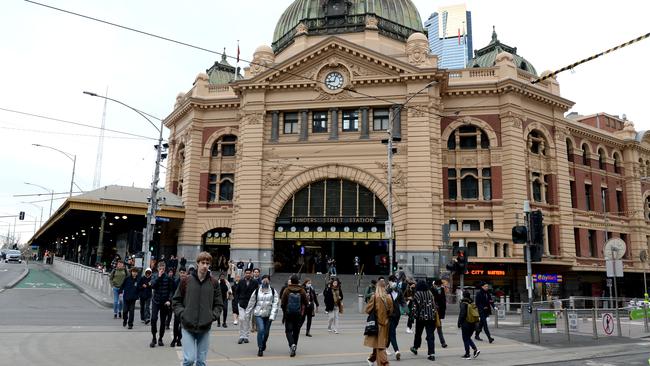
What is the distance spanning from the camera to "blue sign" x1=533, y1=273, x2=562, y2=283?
123 ft

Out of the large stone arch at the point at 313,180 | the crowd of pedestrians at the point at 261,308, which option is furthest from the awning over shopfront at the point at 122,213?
the crowd of pedestrians at the point at 261,308

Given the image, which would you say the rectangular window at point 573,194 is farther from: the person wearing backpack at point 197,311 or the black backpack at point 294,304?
the person wearing backpack at point 197,311

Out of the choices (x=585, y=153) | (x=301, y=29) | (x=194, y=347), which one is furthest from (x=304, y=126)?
(x=194, y=347)

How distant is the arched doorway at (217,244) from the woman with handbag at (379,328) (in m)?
33.3

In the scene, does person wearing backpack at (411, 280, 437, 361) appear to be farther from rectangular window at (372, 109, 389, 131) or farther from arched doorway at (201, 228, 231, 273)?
arched doorway at (201, 228, 231, 273)

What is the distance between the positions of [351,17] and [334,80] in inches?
382

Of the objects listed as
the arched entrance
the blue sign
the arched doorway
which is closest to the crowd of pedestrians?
the arched entrance

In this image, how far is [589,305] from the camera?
2802 cm

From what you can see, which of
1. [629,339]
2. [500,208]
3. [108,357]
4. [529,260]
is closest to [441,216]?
[500,208]

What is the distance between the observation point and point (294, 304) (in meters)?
11.7

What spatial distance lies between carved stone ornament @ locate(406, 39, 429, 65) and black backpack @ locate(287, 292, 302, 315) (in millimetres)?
30049

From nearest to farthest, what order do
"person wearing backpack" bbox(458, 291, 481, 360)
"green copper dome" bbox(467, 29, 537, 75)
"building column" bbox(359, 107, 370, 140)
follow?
"person wearing backpack" bbox(458, 291, 481, 360) < "building column" bbox(359, 107, 370, 140) < "green copper dome" bbox(467, 29, 537, 75)

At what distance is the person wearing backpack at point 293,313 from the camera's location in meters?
11.6

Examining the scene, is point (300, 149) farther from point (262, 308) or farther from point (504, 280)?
point (262, 308)
